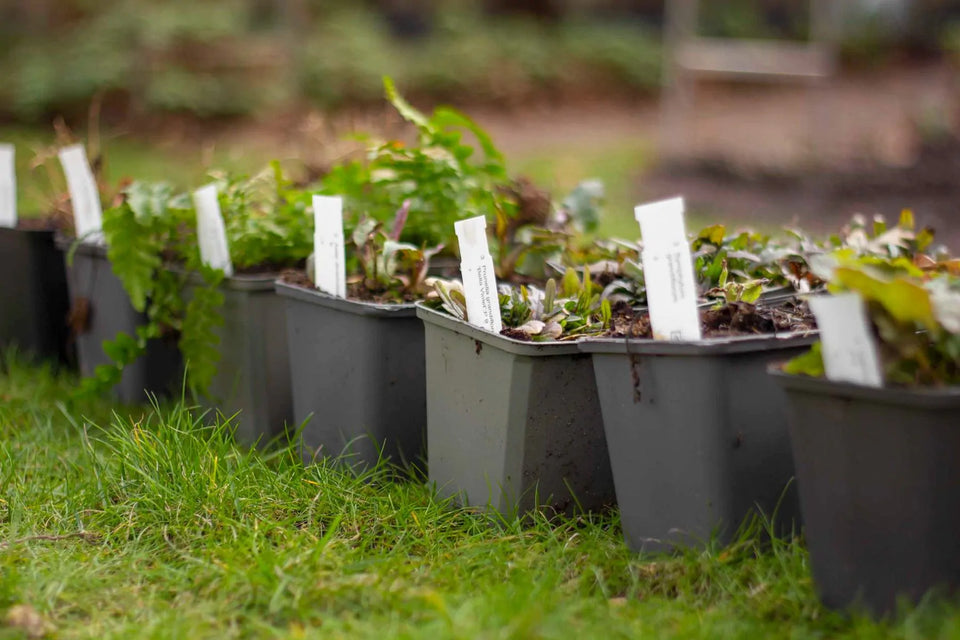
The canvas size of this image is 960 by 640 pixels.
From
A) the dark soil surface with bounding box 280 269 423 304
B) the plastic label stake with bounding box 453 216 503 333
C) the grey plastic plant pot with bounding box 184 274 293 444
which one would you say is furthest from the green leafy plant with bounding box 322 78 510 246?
the plastic label stake with bounding box 453 216 503 333

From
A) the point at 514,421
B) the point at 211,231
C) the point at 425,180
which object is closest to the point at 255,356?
the point at 211,231

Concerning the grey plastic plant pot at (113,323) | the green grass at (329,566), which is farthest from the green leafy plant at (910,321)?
the grey plastic plant pot at (113,323)

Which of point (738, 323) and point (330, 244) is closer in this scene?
point (738, 323)

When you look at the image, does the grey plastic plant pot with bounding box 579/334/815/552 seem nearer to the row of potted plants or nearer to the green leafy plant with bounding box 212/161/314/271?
the row of potted plants

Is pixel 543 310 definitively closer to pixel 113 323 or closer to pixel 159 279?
pixel 159 279

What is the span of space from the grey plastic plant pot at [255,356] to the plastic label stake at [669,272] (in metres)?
1.19

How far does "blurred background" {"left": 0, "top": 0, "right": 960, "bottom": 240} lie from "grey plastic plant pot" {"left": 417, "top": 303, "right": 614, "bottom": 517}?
186 cm

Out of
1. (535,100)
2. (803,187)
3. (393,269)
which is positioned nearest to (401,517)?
(393,269)

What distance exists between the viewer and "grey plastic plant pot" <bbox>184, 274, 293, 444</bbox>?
2.77 meters

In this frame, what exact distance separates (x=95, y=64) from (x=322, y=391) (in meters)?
8.19

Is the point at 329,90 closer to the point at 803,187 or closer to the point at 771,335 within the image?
the point at 803,187

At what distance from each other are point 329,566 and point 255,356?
0.94m

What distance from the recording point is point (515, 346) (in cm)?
206

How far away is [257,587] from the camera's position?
6.20 feet
